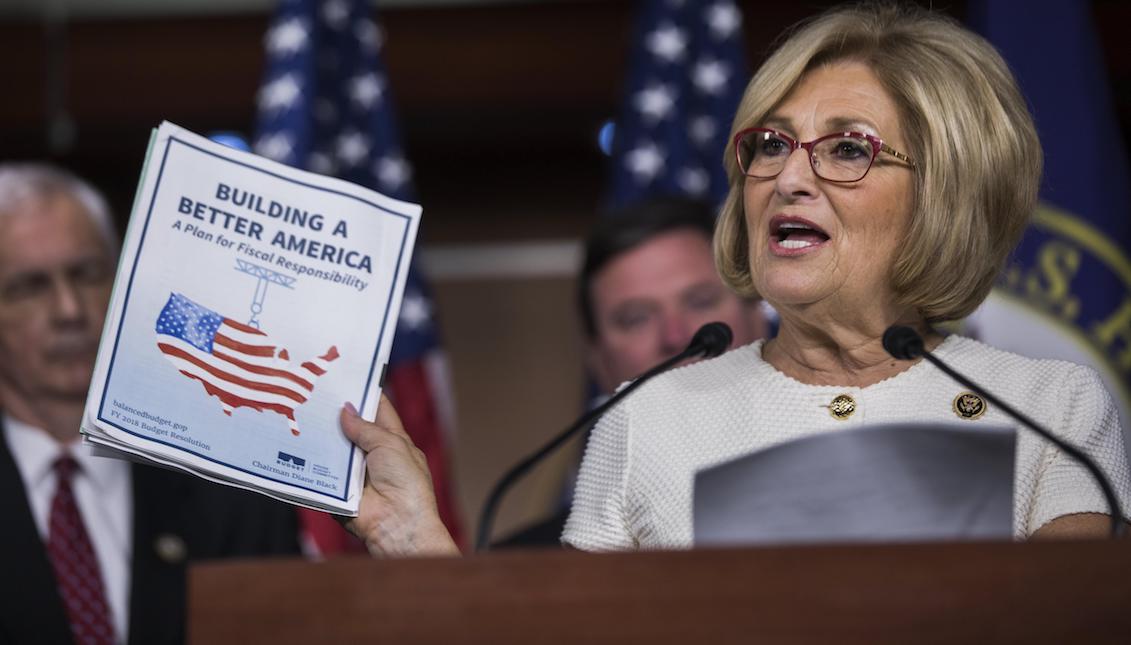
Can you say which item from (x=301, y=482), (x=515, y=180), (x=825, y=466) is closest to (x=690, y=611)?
(x=825, y=466)

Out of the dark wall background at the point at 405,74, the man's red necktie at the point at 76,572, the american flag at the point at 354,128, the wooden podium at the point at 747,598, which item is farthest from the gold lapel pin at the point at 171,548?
the dark wall background at the point at 405,74

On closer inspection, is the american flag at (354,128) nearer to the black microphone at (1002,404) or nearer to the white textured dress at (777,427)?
the white textured dress at (777,427)

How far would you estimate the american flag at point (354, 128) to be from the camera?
151 inches

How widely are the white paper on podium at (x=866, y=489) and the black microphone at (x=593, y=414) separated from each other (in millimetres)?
234

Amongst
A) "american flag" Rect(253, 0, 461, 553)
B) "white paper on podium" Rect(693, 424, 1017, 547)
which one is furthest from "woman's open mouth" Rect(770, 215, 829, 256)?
A: "american flag" Rect(253, 0, 461, 553)

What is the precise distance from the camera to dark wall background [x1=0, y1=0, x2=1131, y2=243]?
4621 mm

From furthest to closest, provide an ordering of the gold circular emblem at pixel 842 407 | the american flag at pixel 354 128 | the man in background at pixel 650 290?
the american flag at pixel 354 128
the man in background at pixel 650 290
the gold circular emblem at pixel 842 407

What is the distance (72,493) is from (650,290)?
1260 mm

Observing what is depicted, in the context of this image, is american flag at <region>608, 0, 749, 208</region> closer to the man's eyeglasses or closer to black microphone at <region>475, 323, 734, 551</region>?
the man's eyeglasses

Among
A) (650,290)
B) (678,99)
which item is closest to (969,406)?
(650,290)

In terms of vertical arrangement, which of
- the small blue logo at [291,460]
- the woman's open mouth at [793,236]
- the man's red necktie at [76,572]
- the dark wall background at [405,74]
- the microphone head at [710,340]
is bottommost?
the man's red necktie at [76,572]

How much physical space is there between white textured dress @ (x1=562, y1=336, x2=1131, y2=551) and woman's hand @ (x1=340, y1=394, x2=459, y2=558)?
0.58ft

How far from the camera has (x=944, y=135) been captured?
1720 mm

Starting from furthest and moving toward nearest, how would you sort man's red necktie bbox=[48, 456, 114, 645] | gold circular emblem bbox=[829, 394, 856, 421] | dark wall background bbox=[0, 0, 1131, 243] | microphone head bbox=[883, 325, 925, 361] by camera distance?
dark wall background bbox=[0, 0, 1131, 243] < man's red necktie bbox=[48, 456, 114, 645] < gold circular emblem bbox=[829, 394, 856, 421] < microphone head bbox=[883, 325, 925, 361]
